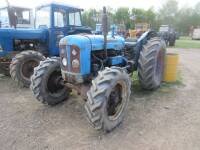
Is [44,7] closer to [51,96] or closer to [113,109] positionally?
[51,96]

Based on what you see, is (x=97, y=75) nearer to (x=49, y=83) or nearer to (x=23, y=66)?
(x=49, y=83)

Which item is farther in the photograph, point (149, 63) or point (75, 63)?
→ point (149, 63)

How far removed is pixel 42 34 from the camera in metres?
7.45

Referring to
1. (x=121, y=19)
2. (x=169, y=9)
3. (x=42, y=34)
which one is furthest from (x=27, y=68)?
(x=169, y=9)

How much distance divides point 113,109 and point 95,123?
567 millimetres

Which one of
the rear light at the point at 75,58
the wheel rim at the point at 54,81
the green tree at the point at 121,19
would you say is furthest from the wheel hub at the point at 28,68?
the green tree at the point at 121,19

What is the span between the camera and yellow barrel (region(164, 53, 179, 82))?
6398mm

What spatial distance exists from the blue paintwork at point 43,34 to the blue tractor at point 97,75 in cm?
297

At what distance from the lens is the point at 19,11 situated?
8.59 m

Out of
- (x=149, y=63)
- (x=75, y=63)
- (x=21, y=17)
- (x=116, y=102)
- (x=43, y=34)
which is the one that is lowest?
(x=116, y=102)

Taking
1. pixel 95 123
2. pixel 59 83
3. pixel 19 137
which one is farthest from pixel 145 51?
pixel 19 137

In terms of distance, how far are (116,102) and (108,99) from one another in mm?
281

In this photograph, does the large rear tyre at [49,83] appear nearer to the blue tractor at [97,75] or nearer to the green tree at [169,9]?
the blue tractor at [97,75]

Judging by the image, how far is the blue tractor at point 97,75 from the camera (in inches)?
139
